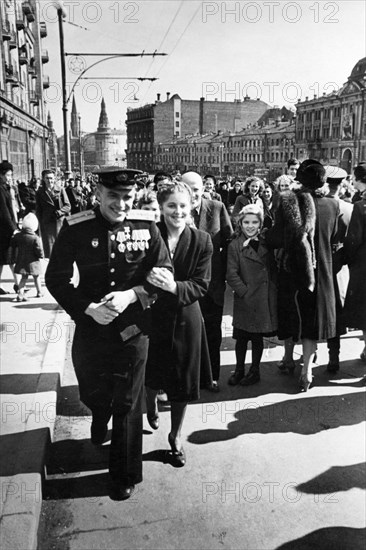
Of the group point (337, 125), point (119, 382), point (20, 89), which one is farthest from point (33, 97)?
point (337, 125)

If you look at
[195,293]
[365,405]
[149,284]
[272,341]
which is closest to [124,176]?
[149,284]

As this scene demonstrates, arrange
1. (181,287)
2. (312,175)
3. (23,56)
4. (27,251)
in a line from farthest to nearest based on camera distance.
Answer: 1. (23,56)
2. (27,251)
3. (312,175)
4. (181,287)

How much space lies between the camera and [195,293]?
136 inches

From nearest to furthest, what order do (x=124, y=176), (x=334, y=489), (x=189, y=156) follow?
1. (x=124, y=176)
2. (x=334, y=489)
3. (x=189, y=156)

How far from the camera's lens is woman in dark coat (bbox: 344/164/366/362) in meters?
5.02

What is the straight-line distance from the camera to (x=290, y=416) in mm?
4445

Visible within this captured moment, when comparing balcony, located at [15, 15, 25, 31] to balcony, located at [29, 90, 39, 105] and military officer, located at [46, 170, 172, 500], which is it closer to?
balcony, located at [29, 90, 39, 105]

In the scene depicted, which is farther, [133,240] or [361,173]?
[361,173]

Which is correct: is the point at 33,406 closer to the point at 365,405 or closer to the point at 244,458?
the point at 244,458

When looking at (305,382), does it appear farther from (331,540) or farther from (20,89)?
(20,89)

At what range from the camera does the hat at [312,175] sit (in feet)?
15.1

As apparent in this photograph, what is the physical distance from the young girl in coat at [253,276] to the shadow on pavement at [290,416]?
0.76 meters

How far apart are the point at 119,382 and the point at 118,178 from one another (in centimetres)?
130

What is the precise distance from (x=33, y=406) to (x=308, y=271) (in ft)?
8.93
